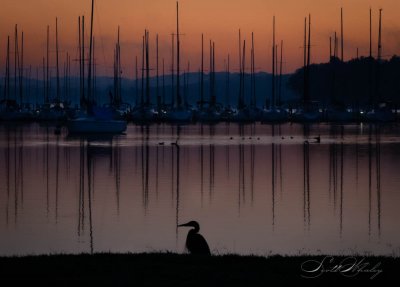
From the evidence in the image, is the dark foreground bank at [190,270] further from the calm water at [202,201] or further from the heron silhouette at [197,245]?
the calm water at [202,201]

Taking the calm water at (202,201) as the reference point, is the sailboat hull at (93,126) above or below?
above

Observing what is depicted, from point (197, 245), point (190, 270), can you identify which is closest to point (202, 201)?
point (197, 245)

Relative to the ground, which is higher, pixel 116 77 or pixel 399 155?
pixel 116 77

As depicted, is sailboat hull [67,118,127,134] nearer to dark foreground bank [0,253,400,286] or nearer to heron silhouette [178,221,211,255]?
heron silhouette [178,221,211,255]

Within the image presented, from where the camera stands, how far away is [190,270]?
11.9 metres

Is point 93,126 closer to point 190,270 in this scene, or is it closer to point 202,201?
point 202,201

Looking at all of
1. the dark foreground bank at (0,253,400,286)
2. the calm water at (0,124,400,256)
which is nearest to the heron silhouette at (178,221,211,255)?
the dark foreground bank at (0,253,400,286)

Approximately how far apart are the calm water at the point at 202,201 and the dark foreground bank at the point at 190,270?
316 centimetres

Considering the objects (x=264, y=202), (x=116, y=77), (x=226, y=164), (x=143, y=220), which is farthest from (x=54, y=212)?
(x=116, y=77)

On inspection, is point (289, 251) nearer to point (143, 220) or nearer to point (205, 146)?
point (143, 220)

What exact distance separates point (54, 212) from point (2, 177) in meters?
10.6

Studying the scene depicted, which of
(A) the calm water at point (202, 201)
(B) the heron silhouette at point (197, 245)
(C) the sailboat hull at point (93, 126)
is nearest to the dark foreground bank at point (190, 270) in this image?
(B) the heron silhouette at point (197, 245)

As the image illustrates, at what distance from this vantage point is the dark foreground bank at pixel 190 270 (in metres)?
11.3

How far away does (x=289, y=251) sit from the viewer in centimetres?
1631
